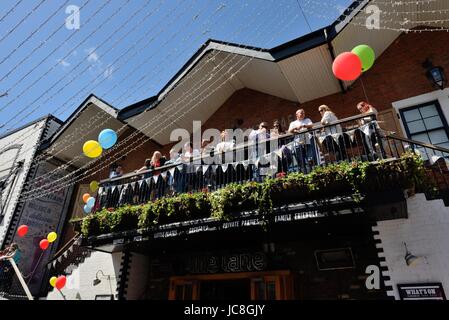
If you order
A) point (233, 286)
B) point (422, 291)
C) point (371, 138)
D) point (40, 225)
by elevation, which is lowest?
point (422, 291)

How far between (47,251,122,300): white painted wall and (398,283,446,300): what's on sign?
698cm

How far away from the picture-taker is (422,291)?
5.23m

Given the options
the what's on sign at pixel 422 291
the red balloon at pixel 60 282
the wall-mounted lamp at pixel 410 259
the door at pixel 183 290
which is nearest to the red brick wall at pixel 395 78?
the wall-mounted lamp at pixel 410 259

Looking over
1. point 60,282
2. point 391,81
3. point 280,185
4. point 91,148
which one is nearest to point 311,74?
point 391,81

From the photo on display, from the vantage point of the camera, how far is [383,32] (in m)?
8.66

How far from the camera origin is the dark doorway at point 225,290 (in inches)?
317

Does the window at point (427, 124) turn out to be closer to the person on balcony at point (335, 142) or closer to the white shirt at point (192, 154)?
the person on balcony at point (335, 142)

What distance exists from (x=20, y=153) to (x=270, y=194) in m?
13.5

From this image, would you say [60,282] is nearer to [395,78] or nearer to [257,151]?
[257,151]

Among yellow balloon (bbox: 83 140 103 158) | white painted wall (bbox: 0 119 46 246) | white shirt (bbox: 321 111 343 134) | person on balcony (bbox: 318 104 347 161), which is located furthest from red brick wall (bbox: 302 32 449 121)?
white painted wall (bbox: 0 119 46 246)

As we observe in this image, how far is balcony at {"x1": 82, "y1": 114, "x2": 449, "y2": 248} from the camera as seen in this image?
5.11 m

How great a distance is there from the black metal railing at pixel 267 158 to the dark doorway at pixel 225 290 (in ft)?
9.13

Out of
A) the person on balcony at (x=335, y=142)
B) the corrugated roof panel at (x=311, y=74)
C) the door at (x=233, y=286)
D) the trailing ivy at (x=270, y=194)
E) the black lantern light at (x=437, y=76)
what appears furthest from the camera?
the corrugated roof panel at (x=311, y=74)

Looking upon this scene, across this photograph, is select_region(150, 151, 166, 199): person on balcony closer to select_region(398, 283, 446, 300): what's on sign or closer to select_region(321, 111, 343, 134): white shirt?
select_region(321, 111, 343, 134): white shirt
